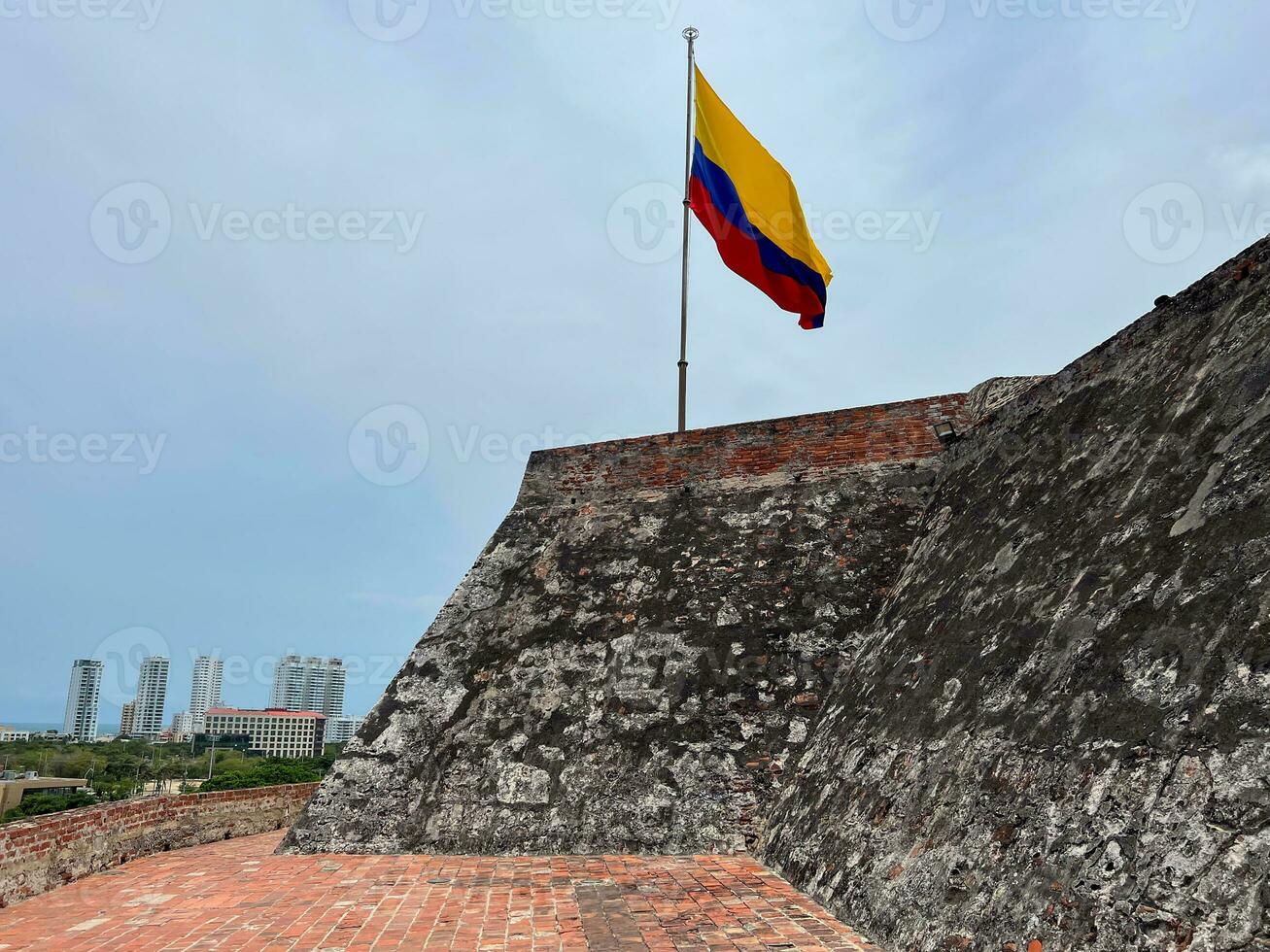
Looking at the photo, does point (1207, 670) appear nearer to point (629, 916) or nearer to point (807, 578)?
point (629, 916)

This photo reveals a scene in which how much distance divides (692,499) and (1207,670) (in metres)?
5.96

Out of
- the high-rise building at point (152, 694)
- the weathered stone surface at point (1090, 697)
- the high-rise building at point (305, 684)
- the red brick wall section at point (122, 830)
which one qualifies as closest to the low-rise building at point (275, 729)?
the high-rise building at point (305, 684)

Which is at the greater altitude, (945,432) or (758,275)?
(758,275)

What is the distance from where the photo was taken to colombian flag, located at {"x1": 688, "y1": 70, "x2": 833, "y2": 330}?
973 centimetres

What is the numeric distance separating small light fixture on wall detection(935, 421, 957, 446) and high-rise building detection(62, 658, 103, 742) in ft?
374

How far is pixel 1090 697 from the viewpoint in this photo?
3383mm

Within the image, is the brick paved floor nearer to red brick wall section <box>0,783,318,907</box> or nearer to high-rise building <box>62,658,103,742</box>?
red brick wall section <box>0,783,318,907</box>

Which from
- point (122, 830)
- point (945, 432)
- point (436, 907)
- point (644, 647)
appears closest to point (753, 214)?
point (945, 432)

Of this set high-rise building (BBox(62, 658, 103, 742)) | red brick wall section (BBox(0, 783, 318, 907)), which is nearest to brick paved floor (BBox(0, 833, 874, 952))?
red brick wall section (BBox(0, 783, 318, 907))

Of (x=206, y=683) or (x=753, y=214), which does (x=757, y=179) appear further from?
(x=206, y=683)

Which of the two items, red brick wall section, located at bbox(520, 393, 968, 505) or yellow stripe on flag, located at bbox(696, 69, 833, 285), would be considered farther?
yellow stripe on flag, located at bbox(696, 69, 833, 285)

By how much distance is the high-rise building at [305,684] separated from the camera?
250 feet

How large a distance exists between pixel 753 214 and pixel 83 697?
11568 centimetres

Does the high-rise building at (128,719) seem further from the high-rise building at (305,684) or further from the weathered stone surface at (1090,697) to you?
the weathered stone surface at (1090,697)
